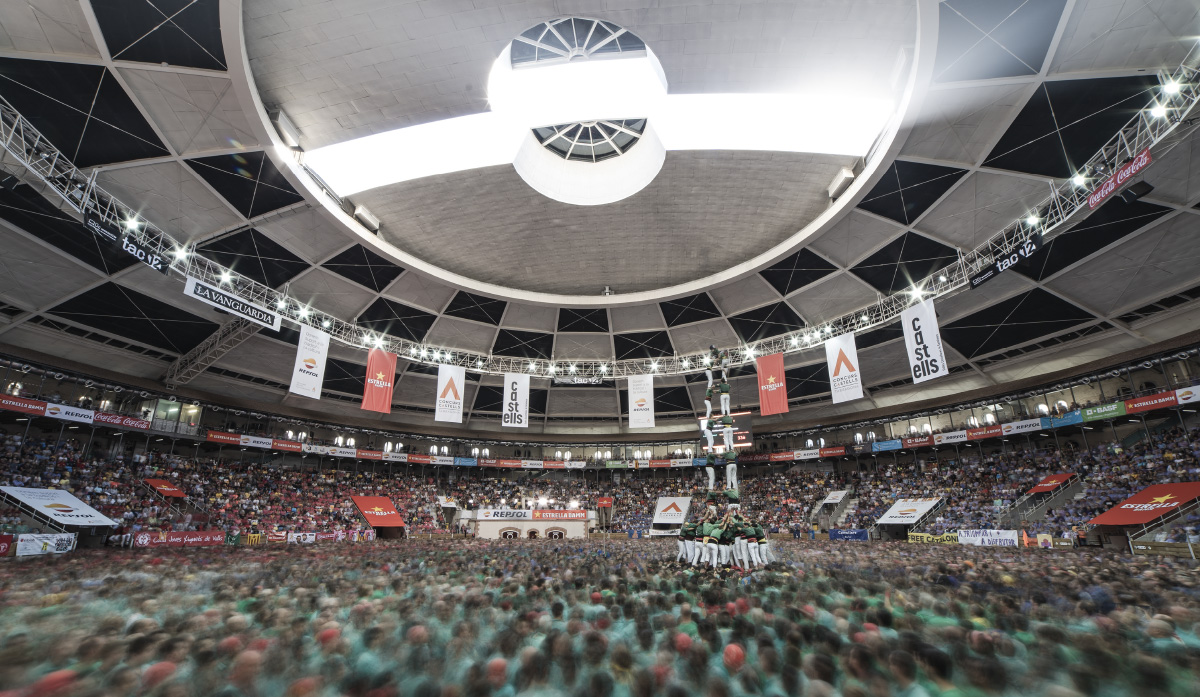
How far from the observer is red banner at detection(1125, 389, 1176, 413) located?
25.8 m

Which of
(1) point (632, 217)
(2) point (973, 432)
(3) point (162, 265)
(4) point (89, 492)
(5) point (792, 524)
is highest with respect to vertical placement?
(1) point (632, 217)

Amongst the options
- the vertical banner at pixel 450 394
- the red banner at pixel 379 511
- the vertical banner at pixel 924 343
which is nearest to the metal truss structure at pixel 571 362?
the vertical banner at pixel 924 343

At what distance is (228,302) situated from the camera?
20.2 meters

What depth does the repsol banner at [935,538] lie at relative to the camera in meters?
27.9

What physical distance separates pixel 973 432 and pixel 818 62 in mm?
29227

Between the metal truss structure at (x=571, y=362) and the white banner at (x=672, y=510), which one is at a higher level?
the metal truss structure at (x=571, y=362)

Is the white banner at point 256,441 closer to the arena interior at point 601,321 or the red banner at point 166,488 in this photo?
the arena interior at point 601,321

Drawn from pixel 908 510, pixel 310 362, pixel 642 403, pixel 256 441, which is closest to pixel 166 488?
pixel 256 441

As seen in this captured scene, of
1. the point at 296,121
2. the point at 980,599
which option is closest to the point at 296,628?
the point at 980,599

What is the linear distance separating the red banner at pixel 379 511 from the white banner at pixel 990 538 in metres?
36.4

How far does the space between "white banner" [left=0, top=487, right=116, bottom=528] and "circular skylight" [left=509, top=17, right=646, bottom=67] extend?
28.4 metres

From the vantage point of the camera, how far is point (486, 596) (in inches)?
345

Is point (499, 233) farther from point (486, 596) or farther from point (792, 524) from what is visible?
point (792, 524)

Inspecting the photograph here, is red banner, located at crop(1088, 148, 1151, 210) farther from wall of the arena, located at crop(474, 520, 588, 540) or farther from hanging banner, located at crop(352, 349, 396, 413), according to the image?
wall of the arena, located at crop(474, 520, 588, 540)
